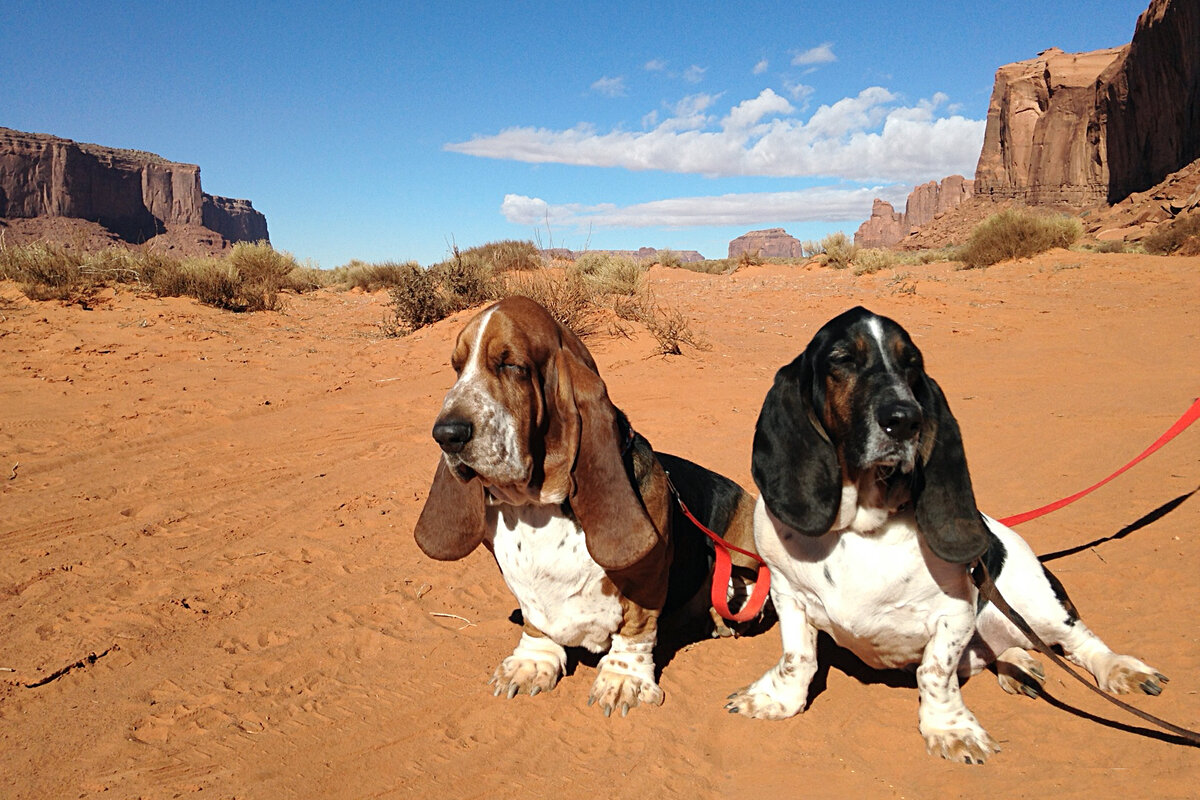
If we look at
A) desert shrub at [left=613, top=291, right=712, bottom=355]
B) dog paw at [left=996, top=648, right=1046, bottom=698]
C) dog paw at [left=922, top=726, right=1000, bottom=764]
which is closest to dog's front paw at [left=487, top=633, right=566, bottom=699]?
dog paw at [left=922, top=726, right=1000, bottom=764]

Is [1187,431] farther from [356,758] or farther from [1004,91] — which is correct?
[1004,91]

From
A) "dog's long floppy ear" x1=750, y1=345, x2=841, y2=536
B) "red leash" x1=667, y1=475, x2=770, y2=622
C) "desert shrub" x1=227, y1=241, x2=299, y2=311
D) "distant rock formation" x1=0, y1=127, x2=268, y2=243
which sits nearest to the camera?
"dog's long floppy ear" x1=750, y1=345, x2=841, y2=536

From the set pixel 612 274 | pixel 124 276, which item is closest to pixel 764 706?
pixel 612 274

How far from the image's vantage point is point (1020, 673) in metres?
3.37

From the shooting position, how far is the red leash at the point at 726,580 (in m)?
3.76

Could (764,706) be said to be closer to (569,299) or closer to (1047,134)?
(569,299)

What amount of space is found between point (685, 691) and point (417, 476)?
13.3 feet

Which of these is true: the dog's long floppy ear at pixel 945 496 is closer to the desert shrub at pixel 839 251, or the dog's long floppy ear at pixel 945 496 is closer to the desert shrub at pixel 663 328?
the desert shrub at pixel 663 328

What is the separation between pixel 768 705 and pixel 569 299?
10.0 m

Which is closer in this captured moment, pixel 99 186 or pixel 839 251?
pixel 839 251

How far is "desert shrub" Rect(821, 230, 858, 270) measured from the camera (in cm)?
2742

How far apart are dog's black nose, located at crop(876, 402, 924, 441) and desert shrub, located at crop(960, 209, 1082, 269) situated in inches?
931

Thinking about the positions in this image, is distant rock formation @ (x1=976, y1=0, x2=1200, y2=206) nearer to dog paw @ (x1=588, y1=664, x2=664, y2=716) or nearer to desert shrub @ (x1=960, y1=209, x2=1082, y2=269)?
desert shrub @ (x1=960, y1=209, x2=1082, y2=269)

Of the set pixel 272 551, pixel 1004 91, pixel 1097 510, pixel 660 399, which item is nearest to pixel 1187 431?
pixel 1097 510
